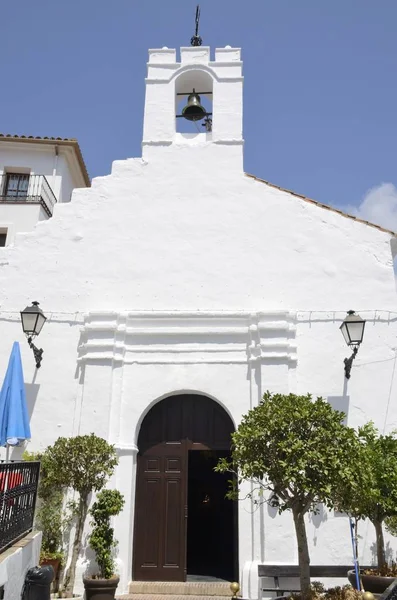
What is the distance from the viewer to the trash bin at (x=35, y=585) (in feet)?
21.4

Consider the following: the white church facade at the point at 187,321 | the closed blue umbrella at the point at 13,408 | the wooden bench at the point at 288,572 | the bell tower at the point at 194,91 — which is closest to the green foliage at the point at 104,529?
the white church facade at the point at 187,321

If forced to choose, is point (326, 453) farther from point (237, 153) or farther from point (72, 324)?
point (237, 153)

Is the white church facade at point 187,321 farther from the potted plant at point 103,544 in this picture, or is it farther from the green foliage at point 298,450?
the green foliage at point 298,450

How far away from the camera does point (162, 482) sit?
31.7 ft

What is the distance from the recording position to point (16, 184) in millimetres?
17234

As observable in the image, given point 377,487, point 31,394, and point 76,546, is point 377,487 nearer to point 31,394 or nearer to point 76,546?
point 76,546

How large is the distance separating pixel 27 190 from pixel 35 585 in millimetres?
12898

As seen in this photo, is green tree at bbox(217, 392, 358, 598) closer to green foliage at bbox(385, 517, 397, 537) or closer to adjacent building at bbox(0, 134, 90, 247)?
green foliage at bbox(385, 517, 397, 537)

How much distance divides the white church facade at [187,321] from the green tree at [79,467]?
2.52 ft

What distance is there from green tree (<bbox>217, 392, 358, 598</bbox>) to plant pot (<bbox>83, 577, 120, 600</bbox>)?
3163 millimetres

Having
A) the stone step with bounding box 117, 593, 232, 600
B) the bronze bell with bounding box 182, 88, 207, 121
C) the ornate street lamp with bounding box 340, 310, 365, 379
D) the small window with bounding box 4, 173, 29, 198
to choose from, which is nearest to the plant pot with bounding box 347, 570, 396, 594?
the stone step with bounding box 117, 593, 232, 600

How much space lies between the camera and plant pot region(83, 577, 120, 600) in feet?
26.8

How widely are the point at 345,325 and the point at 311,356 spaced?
92cm

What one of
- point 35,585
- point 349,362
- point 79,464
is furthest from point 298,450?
point 79,464
